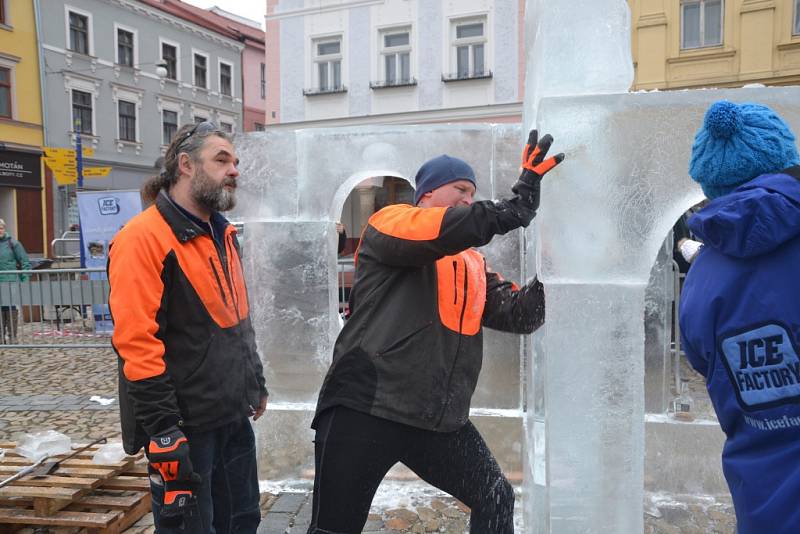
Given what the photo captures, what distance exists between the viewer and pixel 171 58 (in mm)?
27562

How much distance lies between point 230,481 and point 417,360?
956 mm

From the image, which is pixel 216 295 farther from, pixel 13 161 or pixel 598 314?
pixel 13 161

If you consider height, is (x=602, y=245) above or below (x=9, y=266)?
above

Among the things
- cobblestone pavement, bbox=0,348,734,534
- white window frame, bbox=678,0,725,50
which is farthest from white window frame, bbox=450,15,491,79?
cobblestone pavement, bbox=0,348,734,534

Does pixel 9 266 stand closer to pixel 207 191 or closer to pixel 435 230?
pixel 207 191

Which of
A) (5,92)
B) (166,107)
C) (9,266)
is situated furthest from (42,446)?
(166,107)

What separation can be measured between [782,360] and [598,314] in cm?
122

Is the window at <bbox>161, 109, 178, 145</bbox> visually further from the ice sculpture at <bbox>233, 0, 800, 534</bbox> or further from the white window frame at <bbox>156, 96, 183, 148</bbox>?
the ice sculpture at <bbox>233, 0, 800, 534</bbox>

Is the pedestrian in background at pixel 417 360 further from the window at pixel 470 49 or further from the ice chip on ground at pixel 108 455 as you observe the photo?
the window at pixel 470 49

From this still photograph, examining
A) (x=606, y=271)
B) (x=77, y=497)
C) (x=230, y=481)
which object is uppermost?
(x=606, y=271)

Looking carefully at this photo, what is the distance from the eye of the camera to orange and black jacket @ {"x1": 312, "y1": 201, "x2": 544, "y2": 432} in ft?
6.85

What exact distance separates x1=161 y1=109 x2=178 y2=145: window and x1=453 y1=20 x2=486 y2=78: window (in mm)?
14852

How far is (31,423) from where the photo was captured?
17.7 ft

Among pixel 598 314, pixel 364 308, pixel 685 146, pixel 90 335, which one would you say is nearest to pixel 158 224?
pixel 364 308
